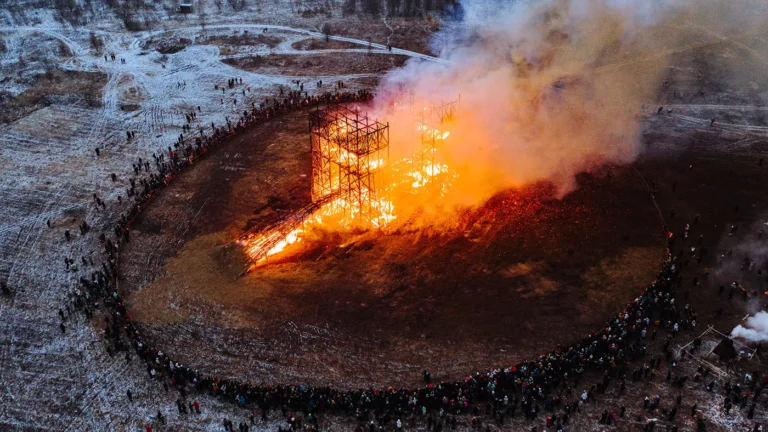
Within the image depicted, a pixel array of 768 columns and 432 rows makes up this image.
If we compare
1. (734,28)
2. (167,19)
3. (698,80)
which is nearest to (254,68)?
(167,19)

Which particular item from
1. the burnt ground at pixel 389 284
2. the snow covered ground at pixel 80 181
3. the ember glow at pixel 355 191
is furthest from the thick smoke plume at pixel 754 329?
the snow covered ground at pixel 80 181

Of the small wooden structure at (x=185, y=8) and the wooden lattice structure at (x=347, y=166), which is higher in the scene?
the small wooden structure at (x=185, y=8)

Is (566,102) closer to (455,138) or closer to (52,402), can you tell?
(455,138)

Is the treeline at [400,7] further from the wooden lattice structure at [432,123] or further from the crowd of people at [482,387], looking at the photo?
the crowd of people at [482,387]

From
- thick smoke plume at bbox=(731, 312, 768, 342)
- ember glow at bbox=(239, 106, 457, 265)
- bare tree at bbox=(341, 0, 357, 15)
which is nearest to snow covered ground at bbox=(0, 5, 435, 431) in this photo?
bare tree at bbox=(341, 0, 357, 15)

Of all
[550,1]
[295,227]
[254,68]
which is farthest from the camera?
[254,68]

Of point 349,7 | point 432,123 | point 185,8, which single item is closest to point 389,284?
point 432,123
